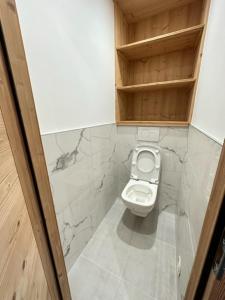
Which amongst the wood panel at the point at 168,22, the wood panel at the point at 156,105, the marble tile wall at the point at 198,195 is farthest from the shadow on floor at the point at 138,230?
the wood panel at the point at 168,22

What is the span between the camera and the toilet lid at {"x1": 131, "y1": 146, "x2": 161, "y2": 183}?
1.60 m

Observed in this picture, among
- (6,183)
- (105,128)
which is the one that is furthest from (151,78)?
(6,183)

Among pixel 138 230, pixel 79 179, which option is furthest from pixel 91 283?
pixel 79 179

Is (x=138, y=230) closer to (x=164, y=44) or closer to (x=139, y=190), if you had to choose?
(x=139, y=190)

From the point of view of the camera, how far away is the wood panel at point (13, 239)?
0.44m

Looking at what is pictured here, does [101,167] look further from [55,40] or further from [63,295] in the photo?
[55,40]

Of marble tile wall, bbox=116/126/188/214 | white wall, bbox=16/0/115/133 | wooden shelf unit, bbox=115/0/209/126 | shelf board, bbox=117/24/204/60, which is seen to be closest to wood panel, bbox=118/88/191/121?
wooden shelf unit, bbox=115/0/209/126

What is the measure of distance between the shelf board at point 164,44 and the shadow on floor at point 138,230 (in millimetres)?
1960

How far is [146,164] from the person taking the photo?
5.48ft

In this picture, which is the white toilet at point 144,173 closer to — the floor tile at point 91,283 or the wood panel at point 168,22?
the floor tile at point 91,283

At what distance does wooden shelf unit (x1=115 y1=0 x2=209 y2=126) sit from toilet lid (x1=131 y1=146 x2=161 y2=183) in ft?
1.09

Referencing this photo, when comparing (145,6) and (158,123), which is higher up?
(145,6)

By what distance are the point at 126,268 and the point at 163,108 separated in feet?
5.79

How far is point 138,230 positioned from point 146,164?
0.76 m
